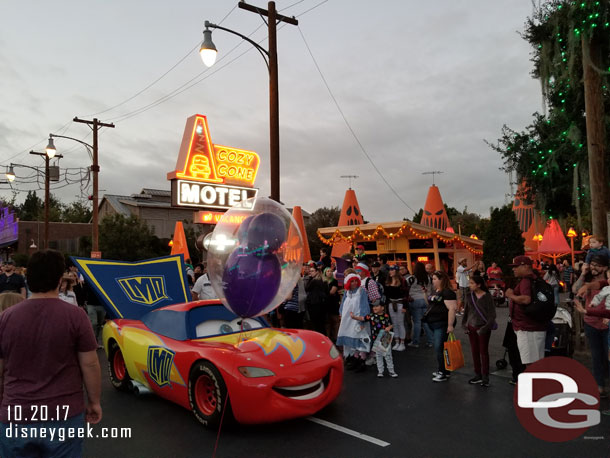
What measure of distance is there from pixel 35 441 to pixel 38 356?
44cm

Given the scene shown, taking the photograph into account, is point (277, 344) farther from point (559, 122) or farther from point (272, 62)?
point (559, 122)

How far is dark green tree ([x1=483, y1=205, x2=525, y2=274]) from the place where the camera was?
19.8m

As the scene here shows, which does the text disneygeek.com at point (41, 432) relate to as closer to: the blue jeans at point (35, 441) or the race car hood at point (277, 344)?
the blue jeans at point (35, 441)

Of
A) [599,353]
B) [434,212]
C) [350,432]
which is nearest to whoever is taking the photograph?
[350,432]

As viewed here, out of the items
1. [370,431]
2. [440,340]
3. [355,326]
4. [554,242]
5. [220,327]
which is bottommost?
[370,431]

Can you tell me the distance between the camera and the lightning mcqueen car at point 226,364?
4410 millimetres

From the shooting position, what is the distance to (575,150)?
1073 centimetres

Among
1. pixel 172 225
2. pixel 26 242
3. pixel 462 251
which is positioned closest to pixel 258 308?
pixel 462 251

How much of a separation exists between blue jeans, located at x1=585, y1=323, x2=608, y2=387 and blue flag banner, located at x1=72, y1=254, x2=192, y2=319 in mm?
5710

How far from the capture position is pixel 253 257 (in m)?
4.55

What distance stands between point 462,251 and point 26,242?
42166 mm

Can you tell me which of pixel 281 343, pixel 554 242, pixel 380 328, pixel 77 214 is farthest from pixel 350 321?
pixel 77 214

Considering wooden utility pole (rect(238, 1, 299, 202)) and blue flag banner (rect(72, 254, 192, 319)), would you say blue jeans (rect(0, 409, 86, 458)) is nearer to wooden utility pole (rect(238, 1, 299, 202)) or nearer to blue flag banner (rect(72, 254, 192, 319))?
blue flag banner (rect(72, 254, 192, 319))

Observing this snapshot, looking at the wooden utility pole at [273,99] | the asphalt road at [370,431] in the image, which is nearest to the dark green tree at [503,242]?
the wooden utility pole at [273,99]
